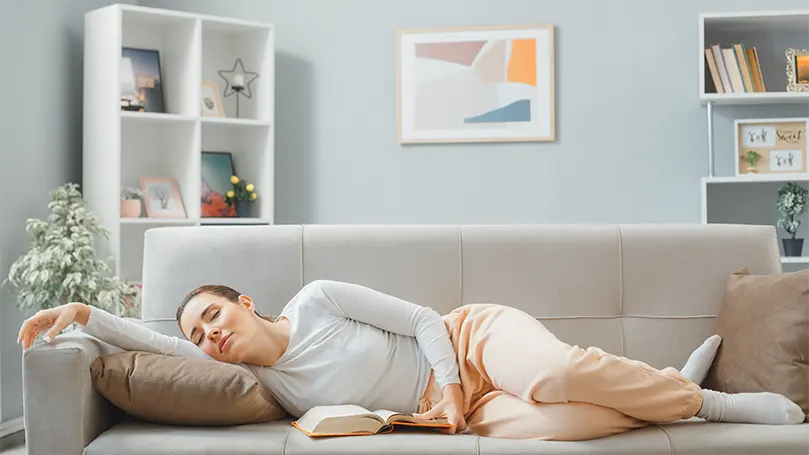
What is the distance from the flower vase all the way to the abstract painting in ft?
→ 2.53

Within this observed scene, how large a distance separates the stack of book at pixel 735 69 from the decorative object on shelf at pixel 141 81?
2.43m

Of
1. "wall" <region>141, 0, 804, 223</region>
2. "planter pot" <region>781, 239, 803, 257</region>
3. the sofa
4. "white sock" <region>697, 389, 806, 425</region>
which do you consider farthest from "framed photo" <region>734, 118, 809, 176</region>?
"white sock" <region>697, 389, 806, 425</region>

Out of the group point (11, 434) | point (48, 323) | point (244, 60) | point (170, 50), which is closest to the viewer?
point (48, 323)

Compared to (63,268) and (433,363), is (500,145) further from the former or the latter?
(433,363)

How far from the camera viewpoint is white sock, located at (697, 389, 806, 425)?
199cm

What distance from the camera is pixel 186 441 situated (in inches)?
74.4

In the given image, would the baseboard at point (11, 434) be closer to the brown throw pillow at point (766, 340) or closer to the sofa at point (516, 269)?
the sofa at point (516, 269)

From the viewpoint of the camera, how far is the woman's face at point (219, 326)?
209cm

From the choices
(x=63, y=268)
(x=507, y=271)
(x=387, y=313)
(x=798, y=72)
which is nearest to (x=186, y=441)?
(x=387, y=313)

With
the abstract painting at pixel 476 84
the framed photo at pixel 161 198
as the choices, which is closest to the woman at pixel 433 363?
the framed photo at pixel 161 198

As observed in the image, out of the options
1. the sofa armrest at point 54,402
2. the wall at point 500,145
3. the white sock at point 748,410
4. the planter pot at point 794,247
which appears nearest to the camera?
the sofa armrest at point 54,402

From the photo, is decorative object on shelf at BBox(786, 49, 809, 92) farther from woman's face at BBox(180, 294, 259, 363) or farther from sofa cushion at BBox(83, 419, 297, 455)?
sofa cushion at BBox(83, 419, 297, 455)

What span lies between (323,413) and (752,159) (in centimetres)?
260

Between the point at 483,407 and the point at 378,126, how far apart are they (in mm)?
2327
